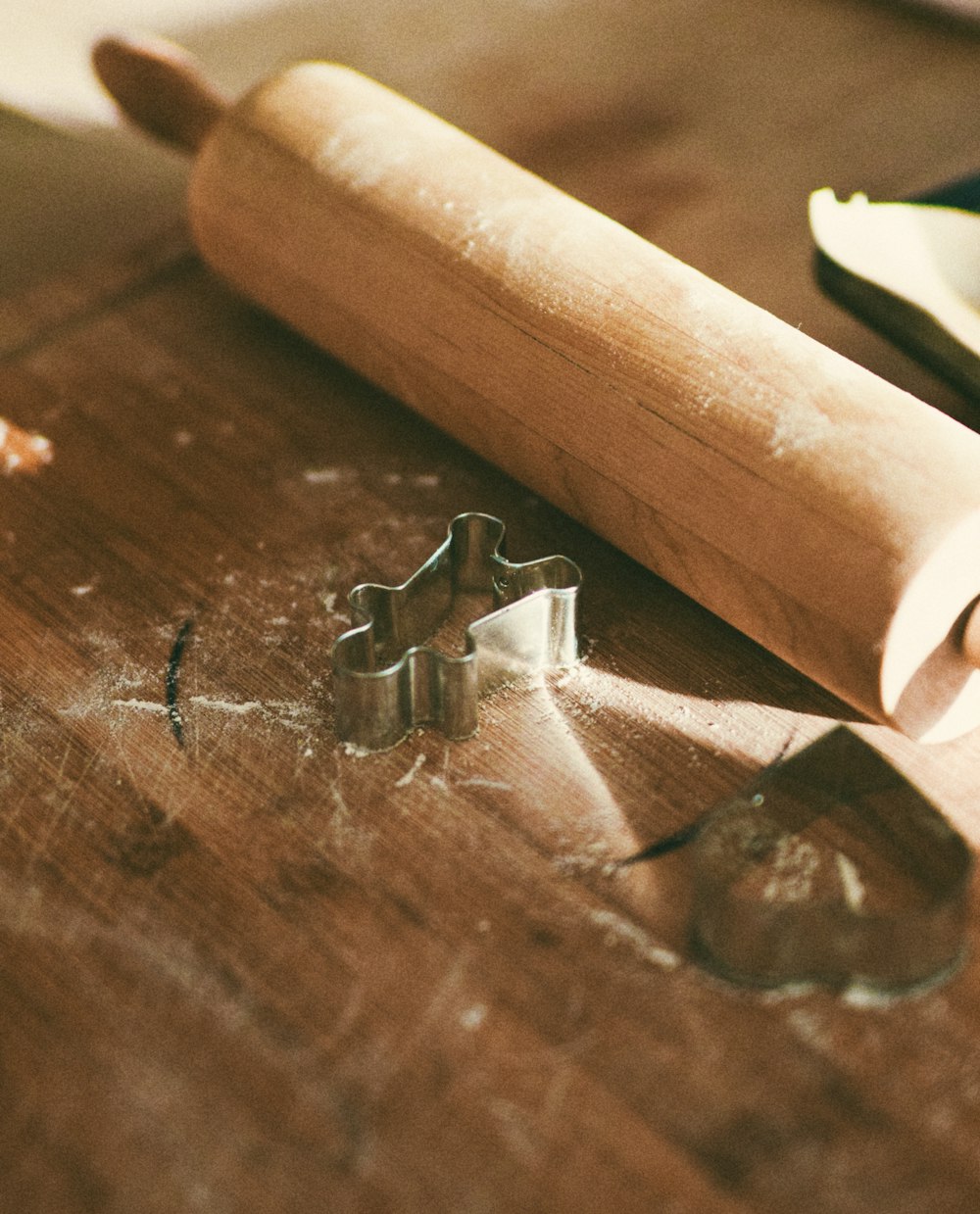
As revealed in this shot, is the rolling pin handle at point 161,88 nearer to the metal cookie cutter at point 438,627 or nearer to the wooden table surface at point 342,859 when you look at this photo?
the wooden table surface at point 342,859

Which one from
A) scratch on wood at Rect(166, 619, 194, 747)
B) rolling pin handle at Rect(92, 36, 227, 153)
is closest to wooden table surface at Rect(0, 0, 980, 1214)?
scratch on wood at Rect(166, 619, 194, 747)

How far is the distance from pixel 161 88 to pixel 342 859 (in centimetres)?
84

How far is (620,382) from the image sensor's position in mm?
810

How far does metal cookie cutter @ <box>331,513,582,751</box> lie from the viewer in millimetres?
738

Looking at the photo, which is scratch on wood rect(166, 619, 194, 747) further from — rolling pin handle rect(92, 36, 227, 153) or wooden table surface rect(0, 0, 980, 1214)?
rolling pin handle rect(92, 36, 227, 153)

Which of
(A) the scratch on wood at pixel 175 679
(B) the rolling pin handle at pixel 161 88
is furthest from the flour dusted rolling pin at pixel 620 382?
(A) the scratch on wood at pixel 175 679

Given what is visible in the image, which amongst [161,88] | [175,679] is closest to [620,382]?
[175,679]

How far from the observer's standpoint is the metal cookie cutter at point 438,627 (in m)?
0.74

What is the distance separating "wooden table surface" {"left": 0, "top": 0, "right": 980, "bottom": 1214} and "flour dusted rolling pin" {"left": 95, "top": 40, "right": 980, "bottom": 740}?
0.23 ft

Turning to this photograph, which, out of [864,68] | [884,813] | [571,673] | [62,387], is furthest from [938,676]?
[864,68]

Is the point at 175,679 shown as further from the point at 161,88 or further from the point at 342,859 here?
the point at 161,88

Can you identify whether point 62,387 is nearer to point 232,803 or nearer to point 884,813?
point 232,803

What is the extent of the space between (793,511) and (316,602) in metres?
0.36

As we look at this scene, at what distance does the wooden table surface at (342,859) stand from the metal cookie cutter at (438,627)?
0.02 metres
